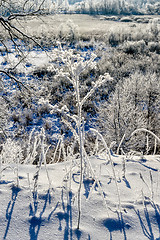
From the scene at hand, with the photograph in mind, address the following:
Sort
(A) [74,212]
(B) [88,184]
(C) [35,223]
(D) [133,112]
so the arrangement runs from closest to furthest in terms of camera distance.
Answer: (C) [35,223] < (A) [74,212] < (B) [88,184] < (D) [133,112]

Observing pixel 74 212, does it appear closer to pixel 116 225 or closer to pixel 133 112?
pixel 116 225

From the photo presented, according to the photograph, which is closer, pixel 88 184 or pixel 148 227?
pixel 148 227

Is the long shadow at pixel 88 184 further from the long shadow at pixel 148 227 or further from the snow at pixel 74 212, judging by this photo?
the long shadow at pixel 148 227

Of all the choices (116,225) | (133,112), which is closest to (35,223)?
(116,225)

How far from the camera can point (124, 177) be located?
98.0 inches

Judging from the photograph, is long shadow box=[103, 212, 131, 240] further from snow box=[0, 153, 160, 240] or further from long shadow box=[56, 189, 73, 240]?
long shadow box=[56, 189, 73, 240]

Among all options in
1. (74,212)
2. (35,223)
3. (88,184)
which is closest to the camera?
(35,223)

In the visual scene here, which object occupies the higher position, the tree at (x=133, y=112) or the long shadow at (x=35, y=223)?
the long shadow at (x=35, y=223)

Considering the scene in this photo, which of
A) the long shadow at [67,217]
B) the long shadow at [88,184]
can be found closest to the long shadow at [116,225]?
the long shadow at [67,217]

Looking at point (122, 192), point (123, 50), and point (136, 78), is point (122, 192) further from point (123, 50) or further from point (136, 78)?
point (123, 50)

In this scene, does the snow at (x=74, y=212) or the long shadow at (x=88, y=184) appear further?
the long shadow at (x=88, y=184)

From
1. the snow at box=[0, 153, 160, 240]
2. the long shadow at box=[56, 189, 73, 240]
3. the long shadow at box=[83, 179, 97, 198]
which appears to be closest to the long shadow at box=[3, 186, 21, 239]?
the snow at box=[0, 153, 160, 240]

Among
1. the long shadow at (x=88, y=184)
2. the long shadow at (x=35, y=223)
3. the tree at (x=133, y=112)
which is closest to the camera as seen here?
the long shadow at (x=35, y=223)

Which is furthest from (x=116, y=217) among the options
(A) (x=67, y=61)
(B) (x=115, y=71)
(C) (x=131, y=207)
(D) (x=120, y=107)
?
(B) (x=115, y=71)
